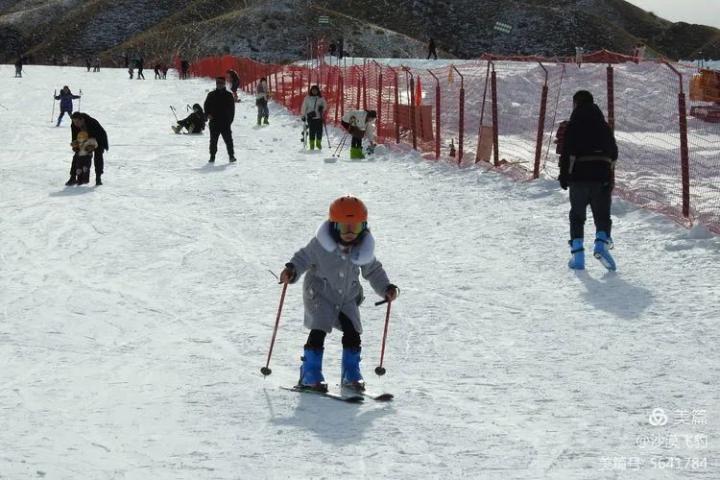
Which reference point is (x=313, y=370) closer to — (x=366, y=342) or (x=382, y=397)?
(x=382, y=397)

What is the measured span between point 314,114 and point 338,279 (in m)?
16.3

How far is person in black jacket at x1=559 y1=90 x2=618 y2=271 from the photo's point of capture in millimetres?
10008

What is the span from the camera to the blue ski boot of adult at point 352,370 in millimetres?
6484

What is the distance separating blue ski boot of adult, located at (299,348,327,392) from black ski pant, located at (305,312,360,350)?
0.04m

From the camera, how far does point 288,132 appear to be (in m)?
26.8

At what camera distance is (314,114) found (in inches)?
880

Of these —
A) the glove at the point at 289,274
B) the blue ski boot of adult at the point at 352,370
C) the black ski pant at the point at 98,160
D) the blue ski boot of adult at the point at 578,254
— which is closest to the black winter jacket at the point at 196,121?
the black ski pant at the point at 98,160

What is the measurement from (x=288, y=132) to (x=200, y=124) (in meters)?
2.37

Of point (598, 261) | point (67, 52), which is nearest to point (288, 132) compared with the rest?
point (598, 261)

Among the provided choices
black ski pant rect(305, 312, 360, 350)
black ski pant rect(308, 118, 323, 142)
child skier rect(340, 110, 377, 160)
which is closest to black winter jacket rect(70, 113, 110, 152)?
child skier rect(340, 110, 377, 160)

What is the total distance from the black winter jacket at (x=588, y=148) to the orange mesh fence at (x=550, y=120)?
222 cm

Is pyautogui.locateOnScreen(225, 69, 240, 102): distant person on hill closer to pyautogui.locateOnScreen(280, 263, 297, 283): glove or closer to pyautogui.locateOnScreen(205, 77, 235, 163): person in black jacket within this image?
pyautogui.locateOnScreen(205, 77, 235, 163): person in black jacket

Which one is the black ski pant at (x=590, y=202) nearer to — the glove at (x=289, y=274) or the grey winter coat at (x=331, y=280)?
the grey winter coat at (x=331, y=280)

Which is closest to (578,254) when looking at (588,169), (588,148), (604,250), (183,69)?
(604,250)
